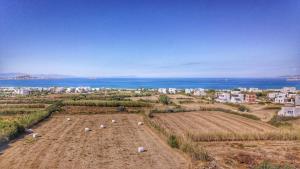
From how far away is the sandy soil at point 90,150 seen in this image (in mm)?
12981

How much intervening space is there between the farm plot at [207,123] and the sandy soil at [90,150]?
9.94 ft

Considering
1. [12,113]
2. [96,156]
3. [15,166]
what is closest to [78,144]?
[96,156]

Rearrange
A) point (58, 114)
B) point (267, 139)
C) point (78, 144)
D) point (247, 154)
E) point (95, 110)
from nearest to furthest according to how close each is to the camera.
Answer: point (247, 154), point (78, 144), point (267, 139), point (58, 114), point (95, 110)

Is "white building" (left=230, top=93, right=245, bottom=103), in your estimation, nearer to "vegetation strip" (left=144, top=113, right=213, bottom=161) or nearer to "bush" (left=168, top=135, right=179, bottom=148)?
"vegetation strip" (left=144, top=113, right=213, bottom=161)

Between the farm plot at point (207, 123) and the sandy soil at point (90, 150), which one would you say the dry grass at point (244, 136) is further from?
the sandy soil at point (90, 150)

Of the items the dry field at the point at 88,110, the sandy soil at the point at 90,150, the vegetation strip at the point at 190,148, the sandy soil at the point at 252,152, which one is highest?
the vegetation strip at the point at 190,148

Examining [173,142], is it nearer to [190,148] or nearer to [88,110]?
[190,148]

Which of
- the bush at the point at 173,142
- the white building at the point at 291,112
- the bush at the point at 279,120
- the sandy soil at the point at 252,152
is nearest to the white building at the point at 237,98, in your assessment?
the white building at the point at 291,112

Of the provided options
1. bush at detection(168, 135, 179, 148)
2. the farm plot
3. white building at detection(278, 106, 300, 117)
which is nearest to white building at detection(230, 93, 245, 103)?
the farm plot

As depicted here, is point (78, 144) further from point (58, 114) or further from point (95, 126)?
point (58, 114)

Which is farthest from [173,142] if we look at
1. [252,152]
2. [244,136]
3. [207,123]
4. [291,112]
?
[291,112]

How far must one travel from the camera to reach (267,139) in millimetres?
18703

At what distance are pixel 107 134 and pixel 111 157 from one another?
6.09 meters

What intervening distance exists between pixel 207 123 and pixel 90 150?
12360 millimetres
